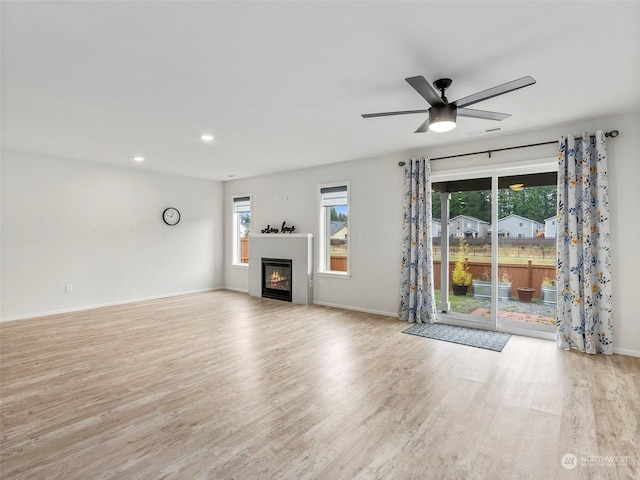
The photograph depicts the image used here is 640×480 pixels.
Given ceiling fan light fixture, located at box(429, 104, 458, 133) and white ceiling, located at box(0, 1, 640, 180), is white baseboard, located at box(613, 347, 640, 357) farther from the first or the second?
ceiling fan light fixture, located at box(429, 104, 458, 133)

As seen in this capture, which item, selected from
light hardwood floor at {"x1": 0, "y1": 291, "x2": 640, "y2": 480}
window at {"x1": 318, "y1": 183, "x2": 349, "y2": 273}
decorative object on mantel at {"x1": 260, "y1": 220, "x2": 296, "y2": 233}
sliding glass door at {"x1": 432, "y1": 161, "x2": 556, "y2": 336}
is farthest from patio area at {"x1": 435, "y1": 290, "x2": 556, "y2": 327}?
decorative object on mantel at {"x1": 260, "y1": 220, "x2": 296, "y2": 233}

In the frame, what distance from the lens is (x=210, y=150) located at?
5.36m

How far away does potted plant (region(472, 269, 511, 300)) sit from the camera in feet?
15.4

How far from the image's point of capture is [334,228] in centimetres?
654

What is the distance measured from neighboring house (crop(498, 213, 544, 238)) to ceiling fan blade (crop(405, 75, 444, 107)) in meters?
2.58

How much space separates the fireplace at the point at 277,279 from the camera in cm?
687

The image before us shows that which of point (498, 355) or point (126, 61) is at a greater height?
point (126, 61)

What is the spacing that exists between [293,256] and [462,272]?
3182mm

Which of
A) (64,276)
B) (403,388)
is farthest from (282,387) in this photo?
(64,276)

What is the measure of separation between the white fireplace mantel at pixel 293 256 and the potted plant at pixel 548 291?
3791 millimetres

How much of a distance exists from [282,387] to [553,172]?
4.28 meters

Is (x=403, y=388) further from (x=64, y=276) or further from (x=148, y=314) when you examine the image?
(x=64, y=276)

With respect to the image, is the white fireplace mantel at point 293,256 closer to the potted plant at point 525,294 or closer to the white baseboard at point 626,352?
the potted plant at point 525,294

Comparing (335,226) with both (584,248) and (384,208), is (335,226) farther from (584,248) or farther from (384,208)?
(584,248)
